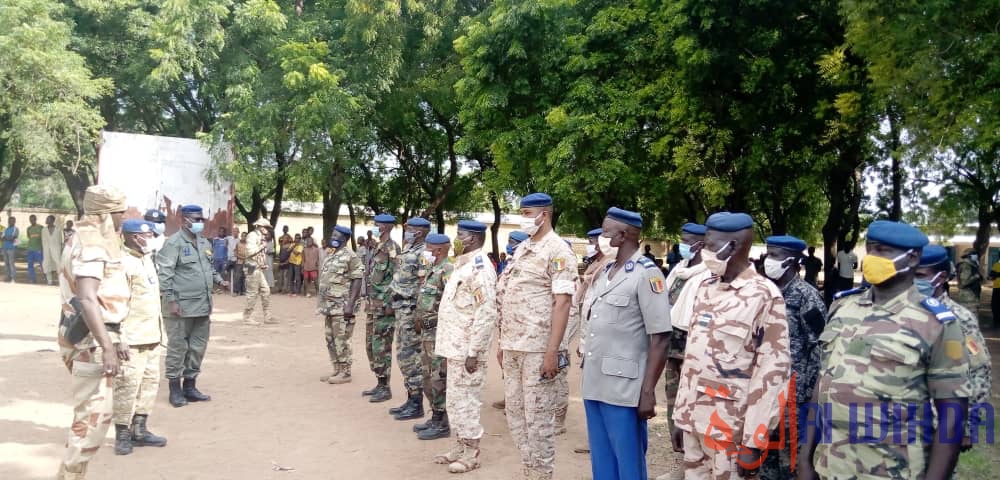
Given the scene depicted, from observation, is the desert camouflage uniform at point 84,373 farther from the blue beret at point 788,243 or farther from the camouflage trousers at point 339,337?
the blue beret at point 788,243

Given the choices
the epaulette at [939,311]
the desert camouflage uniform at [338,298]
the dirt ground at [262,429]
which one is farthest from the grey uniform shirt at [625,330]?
the desert camouflage uniform at [338,298]

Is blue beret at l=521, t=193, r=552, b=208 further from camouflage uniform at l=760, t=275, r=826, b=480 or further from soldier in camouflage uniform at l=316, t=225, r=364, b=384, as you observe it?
soldier in camouflage uniform at l=316, t=225, r=364, b=384

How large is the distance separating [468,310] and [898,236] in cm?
339

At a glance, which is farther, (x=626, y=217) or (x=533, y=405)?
(x=533, y=405)

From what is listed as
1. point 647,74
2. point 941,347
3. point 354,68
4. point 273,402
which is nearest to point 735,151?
point 647,74

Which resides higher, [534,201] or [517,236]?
[534,201]

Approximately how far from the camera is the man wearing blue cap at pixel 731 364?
11.3 ft

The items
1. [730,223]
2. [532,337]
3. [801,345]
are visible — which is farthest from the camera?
[532,337]

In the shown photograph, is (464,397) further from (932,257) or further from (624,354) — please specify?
(932,257)

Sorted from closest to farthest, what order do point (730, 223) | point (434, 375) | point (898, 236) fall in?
point (898, 236), point (730, 223), point (434, 375)

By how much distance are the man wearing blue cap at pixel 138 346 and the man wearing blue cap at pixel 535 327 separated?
9.98 ft

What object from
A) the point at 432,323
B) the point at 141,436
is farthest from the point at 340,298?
the point at 141,436

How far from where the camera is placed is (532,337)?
4.83m

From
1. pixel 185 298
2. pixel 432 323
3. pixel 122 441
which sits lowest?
pixel 122 441
